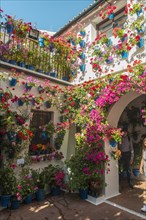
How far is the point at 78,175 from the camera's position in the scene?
6723 mm

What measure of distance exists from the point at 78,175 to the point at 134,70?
4.04 m

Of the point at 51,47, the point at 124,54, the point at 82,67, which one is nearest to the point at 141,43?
the point at 124,54

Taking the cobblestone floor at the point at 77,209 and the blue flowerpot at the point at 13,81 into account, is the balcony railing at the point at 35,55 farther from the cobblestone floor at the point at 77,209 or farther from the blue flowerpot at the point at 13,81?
the cobblestone floor at the point at 77,209

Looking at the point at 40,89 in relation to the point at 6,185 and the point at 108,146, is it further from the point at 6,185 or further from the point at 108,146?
the point at 6,185

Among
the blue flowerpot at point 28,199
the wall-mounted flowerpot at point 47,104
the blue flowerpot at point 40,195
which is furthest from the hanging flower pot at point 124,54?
the blue flowerpot at point 28,199

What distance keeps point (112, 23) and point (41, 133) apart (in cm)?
531

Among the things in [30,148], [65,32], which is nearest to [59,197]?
[30,148]

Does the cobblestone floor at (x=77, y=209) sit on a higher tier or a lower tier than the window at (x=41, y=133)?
lower

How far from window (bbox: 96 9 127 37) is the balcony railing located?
6.22ft

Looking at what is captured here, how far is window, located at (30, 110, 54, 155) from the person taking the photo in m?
7.34

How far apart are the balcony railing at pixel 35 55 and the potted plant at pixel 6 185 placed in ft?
12.4

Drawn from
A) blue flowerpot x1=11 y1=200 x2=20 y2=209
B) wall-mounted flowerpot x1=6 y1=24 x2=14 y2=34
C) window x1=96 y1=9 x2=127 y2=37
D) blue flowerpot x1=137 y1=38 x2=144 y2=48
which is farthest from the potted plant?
window x1=96 y1=9 x2=127 y2=37

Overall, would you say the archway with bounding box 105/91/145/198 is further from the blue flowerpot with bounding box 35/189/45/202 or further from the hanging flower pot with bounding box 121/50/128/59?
the blue flowerpot with bounding box 35/189/45/202

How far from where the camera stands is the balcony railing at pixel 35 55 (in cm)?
698
